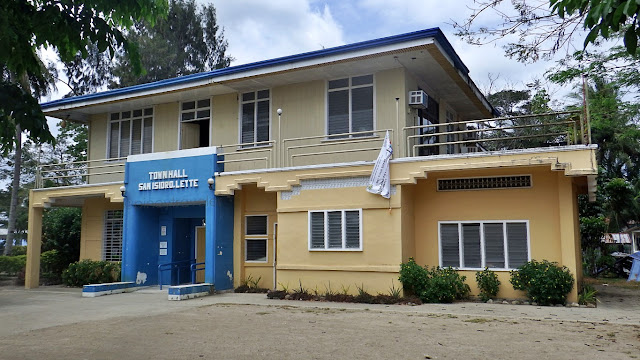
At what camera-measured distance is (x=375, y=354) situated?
7.58m

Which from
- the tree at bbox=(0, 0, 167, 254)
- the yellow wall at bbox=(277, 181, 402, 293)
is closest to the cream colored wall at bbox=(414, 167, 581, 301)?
the yellow wall at bbox=(277, 181, 402, 293)

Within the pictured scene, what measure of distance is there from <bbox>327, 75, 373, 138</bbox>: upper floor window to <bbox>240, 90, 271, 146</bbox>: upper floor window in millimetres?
2242

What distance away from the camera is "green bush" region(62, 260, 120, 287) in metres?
18.4

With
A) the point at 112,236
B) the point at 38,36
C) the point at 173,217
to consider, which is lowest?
the point at 112,236

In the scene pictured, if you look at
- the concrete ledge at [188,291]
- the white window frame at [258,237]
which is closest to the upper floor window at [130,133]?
the white window frame at [258,237]

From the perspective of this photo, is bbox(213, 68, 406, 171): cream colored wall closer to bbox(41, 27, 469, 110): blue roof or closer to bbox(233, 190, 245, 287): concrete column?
bbox(233, 190, 245, 287): concrete column

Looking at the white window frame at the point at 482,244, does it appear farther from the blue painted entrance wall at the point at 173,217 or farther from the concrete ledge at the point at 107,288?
the concrete ledge at the point at 107,288

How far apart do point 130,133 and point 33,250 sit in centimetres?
545

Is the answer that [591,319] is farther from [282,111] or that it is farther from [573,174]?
[282,111]

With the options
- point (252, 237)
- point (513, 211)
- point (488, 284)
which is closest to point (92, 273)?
point (252, 237)

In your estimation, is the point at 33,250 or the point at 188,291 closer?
the point at 188,291

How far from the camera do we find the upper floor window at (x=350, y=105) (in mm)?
15234

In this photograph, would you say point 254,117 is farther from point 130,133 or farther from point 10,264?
point 10,264

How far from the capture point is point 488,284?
13.0m
